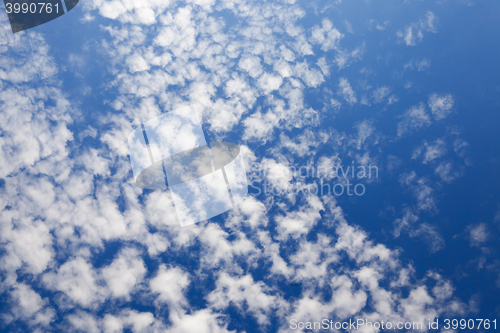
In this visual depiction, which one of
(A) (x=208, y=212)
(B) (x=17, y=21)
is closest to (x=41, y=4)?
(B) (x=17, y=21)

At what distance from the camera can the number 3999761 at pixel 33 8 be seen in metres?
25.9

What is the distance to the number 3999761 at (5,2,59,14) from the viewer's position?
85.1 feet

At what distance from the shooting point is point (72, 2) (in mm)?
26672

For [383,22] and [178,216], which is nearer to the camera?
[178,216]

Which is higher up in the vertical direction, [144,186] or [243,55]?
[243,55]

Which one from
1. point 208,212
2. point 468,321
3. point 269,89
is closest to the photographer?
point 468,321

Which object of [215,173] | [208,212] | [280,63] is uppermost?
[280,63]

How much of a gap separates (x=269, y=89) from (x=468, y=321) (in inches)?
1229

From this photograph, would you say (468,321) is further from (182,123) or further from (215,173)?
(182,123)

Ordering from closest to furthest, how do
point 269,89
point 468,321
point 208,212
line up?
point 468,321 < point 208,212 < point 269,89

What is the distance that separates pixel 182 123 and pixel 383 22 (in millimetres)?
25489

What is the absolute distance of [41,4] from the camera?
26953mm

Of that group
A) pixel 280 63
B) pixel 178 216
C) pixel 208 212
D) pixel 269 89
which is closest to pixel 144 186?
pixel 178 216

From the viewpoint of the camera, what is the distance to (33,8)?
2670 centimetres
